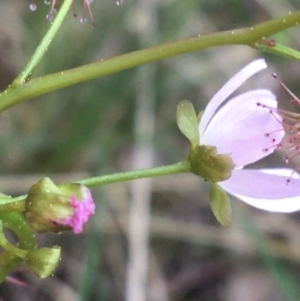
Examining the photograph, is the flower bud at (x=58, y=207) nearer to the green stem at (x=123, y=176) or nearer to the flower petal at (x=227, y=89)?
the green stem at (x=123, y=176)

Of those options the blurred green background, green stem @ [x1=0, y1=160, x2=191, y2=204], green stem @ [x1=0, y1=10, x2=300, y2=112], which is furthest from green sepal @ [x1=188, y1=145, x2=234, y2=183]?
the blurred green background

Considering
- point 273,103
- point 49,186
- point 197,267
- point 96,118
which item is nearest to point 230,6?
point 96,118

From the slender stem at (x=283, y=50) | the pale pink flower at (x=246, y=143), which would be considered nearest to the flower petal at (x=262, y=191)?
the pale pink flower at (x=246, y=143)

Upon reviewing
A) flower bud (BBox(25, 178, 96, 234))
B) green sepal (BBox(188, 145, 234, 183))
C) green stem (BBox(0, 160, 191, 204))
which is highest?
green sepal (BBox(188, 145, 234, 183))

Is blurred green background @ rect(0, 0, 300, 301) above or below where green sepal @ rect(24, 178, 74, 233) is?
above

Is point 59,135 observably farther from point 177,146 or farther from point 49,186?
point 49,186

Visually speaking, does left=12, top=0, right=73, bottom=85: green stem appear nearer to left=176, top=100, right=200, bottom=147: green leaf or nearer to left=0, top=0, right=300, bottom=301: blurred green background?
left=176, top=100, right=200, bottom=147: green leaf
